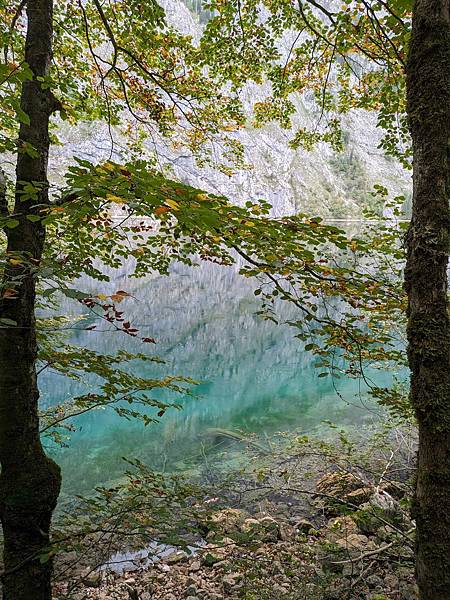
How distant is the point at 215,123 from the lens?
5.54m

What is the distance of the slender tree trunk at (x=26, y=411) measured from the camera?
268 cm

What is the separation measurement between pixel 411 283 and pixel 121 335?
20.4 m

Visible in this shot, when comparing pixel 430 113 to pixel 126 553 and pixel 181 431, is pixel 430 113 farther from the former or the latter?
pixel 181 431

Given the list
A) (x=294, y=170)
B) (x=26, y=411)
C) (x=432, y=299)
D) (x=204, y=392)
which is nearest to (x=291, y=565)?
(x=26, y=411)

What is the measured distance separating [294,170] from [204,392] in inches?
4723

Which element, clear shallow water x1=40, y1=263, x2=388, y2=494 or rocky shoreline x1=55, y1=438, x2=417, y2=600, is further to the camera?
clear shallow water x1=40, y1=263, x2=388, y2=494

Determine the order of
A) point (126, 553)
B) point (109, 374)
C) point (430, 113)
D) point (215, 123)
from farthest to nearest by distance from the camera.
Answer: point (126, 553)
point (215, 123)
point (109, 374)
point (430, 113)

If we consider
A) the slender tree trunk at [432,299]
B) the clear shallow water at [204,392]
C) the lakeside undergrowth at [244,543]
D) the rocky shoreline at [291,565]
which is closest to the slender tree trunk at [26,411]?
the lakeside undergrowth at [244,543]

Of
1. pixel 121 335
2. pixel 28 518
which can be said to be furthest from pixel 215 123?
pixel 121 335

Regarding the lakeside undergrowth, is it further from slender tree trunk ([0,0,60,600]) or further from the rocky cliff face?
the rocky cliff face

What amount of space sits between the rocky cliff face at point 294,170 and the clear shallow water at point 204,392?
81775mm

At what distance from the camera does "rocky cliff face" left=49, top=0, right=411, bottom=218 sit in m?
102

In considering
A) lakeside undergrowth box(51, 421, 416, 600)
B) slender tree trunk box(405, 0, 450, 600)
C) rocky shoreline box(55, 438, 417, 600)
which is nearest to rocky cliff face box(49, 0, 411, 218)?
lakeside undergrowth box(51, 421, 416, 600)

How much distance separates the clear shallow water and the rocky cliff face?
81.8m
